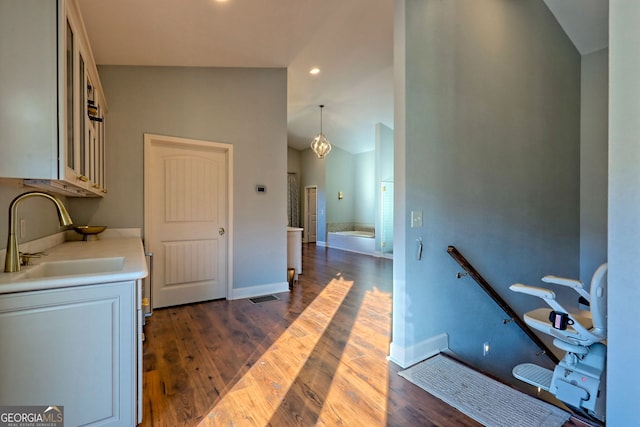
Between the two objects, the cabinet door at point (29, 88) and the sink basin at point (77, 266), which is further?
the sink basin at point (77, 266)

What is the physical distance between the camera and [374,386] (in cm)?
206

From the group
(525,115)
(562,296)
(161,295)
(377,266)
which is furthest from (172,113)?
(562,296)

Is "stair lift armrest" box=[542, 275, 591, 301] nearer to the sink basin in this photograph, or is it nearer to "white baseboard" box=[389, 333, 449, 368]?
"white baseboard" box=[389, 333, 449, 368]

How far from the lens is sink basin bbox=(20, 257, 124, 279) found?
70.3 inches

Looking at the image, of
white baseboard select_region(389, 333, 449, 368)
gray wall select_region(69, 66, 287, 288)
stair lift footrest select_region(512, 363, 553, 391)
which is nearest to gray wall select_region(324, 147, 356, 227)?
gray wall select_region(69, 66, 287, 288)

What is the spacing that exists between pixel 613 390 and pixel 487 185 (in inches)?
77.1

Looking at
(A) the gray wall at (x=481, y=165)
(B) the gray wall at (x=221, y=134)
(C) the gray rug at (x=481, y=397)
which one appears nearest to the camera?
(C) the gray rug at (x=481, y=397)

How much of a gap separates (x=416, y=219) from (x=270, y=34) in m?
2.50

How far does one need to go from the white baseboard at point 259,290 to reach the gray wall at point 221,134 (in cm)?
6

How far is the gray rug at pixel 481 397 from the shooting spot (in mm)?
1723

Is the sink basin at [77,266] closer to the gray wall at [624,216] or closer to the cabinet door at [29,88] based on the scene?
the cabinet door at [29,88]

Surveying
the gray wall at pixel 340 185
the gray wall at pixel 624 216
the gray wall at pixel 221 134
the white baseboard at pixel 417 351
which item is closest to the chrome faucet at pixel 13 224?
the gray wall at pixel 221 134

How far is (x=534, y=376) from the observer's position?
7.89 ft

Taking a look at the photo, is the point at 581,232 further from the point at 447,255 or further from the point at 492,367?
the point at 447,255
